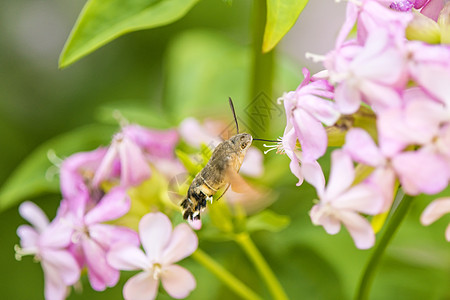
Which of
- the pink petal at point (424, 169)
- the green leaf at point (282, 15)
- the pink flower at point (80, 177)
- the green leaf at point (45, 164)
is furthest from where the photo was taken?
the green leaf at point (45, 164)

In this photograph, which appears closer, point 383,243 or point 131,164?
point 383,243

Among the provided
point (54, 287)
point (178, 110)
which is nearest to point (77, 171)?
point (54, 287)

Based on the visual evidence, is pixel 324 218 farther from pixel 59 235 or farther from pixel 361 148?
pixel 59 235

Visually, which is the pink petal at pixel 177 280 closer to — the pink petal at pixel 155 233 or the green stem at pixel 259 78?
the pink petal at pixel 155 233

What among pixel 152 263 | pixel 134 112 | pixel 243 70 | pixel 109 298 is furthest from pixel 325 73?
pixel 109 298

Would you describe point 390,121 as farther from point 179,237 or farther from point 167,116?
point 167,116

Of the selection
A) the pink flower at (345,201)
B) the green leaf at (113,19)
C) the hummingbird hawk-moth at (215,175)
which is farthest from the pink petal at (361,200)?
the green leaf at (113,19)

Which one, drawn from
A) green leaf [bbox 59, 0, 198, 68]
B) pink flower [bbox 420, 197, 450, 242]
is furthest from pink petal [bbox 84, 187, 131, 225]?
pink flower [bbox 420, 197, 450, 242]
